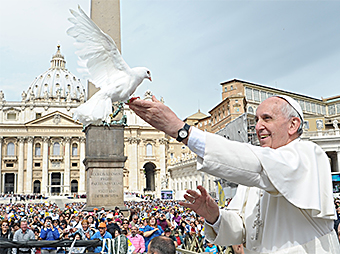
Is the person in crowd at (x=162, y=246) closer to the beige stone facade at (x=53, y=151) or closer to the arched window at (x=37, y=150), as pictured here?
the beige stone facade at (x=53, y=151)

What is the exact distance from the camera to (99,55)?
2787 mm

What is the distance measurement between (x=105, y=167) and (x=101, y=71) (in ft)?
32.0

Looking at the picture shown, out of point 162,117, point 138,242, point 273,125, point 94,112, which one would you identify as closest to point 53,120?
point 138,242

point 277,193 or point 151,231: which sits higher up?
point 277,193

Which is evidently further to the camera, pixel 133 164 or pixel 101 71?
pixel 133 164

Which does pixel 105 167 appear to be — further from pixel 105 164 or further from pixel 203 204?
pixel 203 204

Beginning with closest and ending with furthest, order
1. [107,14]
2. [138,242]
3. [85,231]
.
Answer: [138,242]
[85,231]
[107,14]

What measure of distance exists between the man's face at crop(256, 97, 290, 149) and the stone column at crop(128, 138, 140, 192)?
7127cm

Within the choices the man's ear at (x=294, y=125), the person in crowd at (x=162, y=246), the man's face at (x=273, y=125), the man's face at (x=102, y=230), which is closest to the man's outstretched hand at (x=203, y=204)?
the man's face at (x=273, y=125)

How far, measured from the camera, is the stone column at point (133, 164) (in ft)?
238

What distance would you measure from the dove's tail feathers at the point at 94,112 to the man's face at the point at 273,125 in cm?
91

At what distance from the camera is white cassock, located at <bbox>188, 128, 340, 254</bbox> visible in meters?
1.50

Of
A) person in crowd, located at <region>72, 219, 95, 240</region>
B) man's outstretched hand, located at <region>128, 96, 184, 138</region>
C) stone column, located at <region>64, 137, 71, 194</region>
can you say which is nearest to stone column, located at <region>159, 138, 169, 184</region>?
stone column, located at <region>64, 137, 71, 194</region>

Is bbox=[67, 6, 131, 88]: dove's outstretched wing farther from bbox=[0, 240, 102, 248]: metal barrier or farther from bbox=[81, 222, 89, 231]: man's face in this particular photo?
bbox=[81, 222, 89, 231]: man's face
